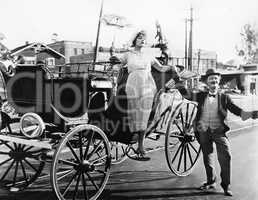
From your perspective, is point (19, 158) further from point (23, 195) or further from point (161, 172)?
point (161, 172)

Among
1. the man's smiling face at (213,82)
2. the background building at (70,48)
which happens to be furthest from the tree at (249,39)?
the background building at (70,48)

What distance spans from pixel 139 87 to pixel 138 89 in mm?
31

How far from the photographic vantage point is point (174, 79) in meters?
4.64

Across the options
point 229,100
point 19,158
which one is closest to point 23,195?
point 19,158

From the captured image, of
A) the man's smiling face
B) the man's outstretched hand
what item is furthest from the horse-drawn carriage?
the man's outstretched hand

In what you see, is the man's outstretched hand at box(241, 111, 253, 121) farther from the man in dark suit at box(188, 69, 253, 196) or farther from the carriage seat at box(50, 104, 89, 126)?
the carriage seat at box(50, 104, 89, 126)

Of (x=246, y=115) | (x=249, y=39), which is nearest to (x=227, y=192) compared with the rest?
(x=246, y=115)

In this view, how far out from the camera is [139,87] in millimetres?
4215

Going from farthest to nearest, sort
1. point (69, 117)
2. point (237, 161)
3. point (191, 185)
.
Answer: point (237, 161)
point (191, 185)
point (69, 117)

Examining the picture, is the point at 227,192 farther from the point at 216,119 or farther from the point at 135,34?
the point at 135,34

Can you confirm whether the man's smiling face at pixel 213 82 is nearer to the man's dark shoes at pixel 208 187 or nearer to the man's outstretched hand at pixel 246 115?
the man's outstretched hand at pixel 246 115

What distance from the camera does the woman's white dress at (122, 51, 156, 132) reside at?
418 centimetres

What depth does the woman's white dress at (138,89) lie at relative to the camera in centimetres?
418

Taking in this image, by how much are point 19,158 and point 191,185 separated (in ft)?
8.17
